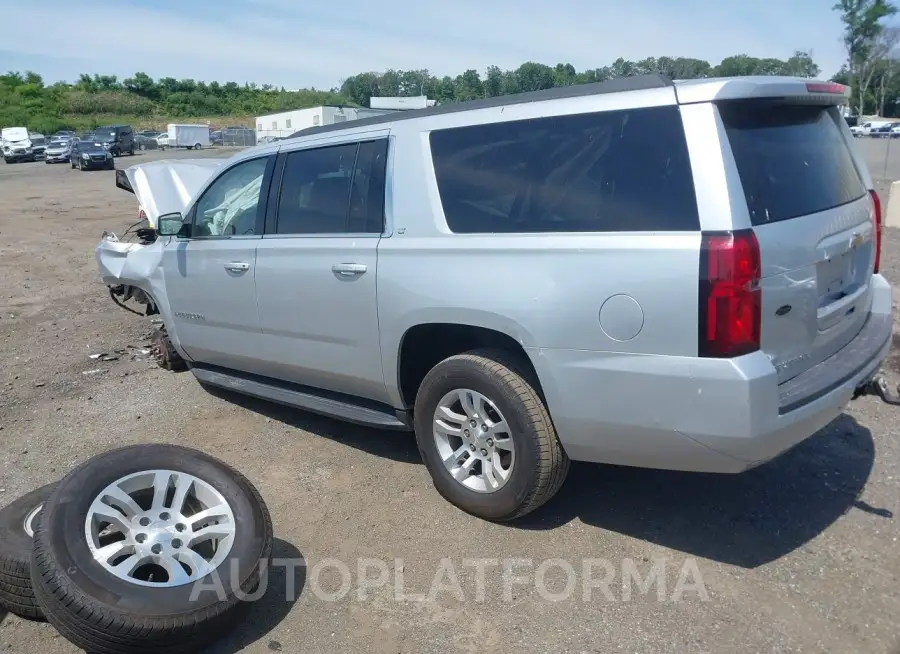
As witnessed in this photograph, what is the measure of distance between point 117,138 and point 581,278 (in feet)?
164

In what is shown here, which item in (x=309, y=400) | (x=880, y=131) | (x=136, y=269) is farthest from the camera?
(x=880, y=131)

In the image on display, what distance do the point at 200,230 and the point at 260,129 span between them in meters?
51.1

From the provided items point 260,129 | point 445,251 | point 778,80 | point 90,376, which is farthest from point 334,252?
point 260,129

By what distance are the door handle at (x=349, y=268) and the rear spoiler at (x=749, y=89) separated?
6.02 ft

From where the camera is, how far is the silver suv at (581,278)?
2.94 meters

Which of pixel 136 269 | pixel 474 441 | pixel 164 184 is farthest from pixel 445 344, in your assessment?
pixel 164 184

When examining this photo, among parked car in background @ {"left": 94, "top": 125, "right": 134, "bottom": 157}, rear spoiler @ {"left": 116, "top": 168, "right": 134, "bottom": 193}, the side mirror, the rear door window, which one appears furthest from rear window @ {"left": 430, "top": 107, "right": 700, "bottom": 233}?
parked car in background @ {"left": 94, "top": 125, "right": 134, "bottom": 157}

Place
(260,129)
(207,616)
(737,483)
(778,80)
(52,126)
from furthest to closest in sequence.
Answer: (52,126) < (260,129) < (737,483) < (778,80) < (207,616)

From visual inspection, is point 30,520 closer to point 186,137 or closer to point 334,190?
point 334,190

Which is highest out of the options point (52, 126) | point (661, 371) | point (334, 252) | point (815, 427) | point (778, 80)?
point (52, 126)

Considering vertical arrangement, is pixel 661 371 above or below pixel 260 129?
below

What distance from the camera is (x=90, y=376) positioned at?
20.6ft

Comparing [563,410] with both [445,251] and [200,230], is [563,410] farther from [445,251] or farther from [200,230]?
[200,230]

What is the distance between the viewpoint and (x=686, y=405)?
2986 millimetres
